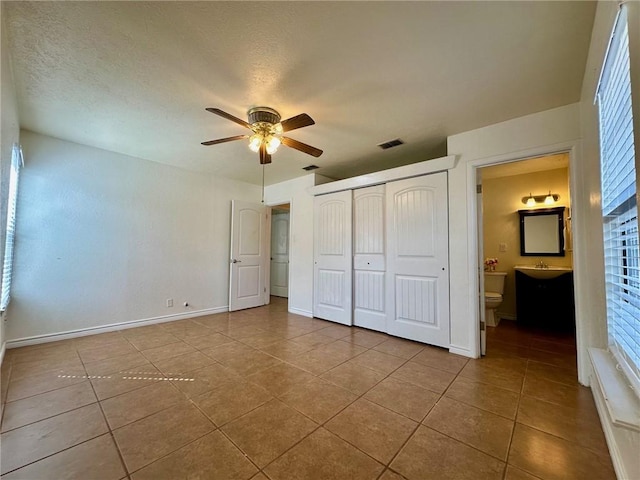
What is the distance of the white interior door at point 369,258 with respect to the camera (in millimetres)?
3451

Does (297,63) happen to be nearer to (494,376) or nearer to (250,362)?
(250,362)

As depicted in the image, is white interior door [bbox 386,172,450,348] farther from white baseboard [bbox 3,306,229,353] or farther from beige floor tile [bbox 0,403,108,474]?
white baseboard [bbox 3,306,229,353]

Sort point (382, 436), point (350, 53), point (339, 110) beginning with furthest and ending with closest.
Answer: point (339, 110), point (350, 53), point (382, 436)

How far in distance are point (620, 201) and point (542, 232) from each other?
128 inches

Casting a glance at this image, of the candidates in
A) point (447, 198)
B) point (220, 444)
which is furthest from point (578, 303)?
point (220, 444)

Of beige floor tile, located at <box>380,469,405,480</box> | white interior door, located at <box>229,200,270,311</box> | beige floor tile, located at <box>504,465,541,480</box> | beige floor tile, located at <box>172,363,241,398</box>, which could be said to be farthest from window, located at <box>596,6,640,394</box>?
white interior door, located at <box>229,200,270,311</box>

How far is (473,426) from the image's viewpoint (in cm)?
158

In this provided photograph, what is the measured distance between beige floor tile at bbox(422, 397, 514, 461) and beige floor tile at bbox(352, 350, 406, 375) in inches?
23.5

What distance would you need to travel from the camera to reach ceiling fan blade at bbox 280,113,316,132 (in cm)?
197

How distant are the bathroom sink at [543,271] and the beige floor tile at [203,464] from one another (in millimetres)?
4268

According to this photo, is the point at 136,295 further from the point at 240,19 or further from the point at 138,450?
the point at 240,19

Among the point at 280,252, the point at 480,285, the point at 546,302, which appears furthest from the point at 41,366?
the point at 546,302

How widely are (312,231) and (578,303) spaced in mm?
3226

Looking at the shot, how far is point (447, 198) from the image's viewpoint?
9.32 feet
